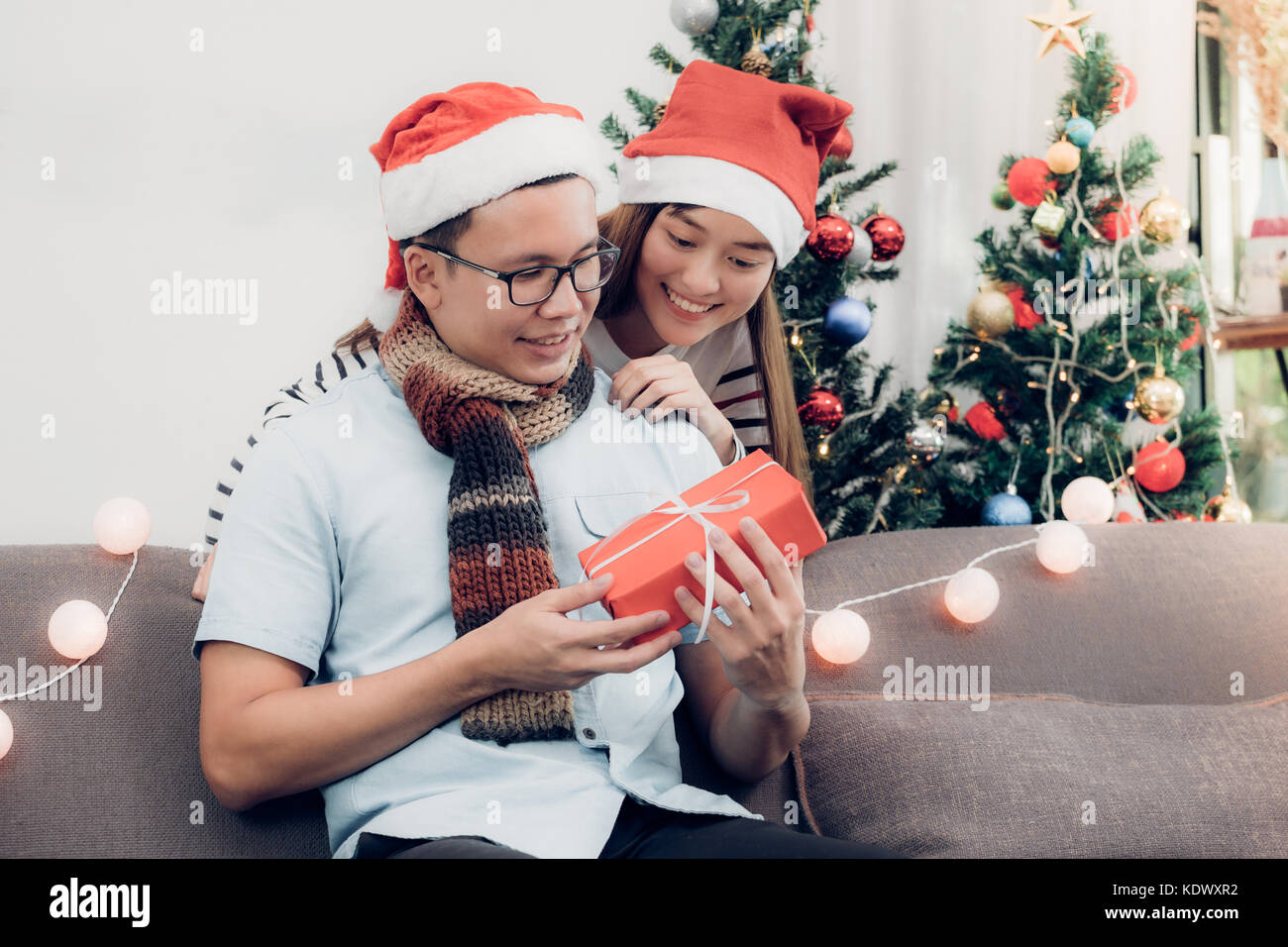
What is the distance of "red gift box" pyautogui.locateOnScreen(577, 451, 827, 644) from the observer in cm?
92

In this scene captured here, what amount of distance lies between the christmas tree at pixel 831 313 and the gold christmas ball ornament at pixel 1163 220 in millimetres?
565

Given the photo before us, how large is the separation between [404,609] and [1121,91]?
1951mm

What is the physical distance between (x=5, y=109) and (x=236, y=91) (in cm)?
36

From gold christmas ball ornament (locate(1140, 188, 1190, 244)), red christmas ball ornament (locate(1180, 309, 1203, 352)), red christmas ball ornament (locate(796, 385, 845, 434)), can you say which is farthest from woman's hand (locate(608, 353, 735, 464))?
red christmas ball ornament (locate(1180, 309, 1203, 352))

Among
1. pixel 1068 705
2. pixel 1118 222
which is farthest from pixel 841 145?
pixel 1068 705

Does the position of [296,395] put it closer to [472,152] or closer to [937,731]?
[472,152]

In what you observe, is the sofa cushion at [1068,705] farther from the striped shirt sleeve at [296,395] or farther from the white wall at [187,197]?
the white wall at [187,197]

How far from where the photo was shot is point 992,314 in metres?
2.18

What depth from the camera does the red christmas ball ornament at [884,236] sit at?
199 cm

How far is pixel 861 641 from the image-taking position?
1.39m

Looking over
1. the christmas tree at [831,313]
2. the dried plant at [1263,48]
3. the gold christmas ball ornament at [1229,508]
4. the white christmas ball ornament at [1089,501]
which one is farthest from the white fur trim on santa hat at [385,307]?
the dried plant at [1263,48]

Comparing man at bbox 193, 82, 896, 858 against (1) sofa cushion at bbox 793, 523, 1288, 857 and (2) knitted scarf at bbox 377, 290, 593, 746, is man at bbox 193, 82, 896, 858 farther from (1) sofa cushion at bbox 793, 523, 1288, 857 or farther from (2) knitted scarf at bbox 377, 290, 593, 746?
(1) sofa cushion at bbox 793, 523, 1288, 857

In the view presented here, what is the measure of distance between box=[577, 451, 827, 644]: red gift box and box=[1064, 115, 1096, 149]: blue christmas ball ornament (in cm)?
150
